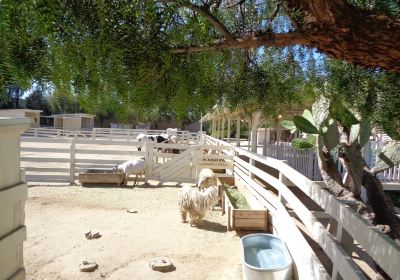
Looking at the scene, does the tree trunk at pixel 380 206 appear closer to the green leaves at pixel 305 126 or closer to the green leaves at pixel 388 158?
the green leaves at pixel 388 158

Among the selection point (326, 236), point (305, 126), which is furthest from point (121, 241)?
point (326, 236)

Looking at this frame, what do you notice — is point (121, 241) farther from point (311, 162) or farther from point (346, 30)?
point (311, 162)

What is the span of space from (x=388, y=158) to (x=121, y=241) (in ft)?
13.8

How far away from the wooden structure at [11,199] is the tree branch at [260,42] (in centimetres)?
96

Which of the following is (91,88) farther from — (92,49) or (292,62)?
(292,62)

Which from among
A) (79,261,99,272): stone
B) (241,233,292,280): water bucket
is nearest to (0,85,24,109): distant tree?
(241,233,292,280): water bucket

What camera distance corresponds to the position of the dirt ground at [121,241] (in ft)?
14.7

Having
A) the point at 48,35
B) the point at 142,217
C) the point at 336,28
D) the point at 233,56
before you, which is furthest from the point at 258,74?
the point at 142,217

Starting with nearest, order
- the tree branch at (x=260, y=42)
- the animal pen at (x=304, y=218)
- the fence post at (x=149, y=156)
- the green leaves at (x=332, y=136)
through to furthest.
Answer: the tree branch at (x=260, y=42)
the animal pen at (x=304, y=218)
the green leaves at (x=332, y=136)
the fence post at (x=149, y=156)

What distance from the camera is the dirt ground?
4492mm

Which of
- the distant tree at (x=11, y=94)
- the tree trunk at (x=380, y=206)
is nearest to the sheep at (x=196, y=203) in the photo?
the tree trunk at (x=380, y=206)

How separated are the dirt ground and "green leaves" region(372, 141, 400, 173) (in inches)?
96.5

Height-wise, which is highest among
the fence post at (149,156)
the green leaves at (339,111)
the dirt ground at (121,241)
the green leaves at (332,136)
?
the green leaves at (339,111)

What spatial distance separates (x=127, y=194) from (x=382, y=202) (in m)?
6.41
